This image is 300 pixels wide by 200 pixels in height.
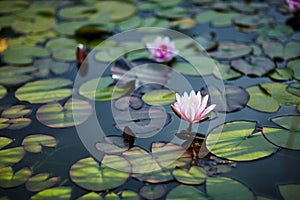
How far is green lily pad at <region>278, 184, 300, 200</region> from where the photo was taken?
145cm

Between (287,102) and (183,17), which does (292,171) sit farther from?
(183,17)

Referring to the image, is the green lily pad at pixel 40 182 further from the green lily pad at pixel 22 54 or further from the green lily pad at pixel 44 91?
the green lily pad at pixel 22 54

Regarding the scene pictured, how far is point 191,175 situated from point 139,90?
0.61 metres

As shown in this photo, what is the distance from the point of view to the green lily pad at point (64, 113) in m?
1.82

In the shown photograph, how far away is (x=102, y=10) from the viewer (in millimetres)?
2750

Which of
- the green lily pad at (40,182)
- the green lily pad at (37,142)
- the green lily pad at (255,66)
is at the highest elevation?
the green lily pad at (255,66)

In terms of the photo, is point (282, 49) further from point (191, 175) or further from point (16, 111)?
point (16, 111)

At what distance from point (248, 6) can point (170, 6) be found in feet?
1.79

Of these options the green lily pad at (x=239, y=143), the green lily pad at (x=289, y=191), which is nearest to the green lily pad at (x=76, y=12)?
the green lily pad at (x=239, y=143)

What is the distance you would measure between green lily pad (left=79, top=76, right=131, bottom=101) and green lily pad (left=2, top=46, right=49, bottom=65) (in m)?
0.45

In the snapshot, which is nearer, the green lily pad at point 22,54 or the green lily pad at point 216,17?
the green lily pad at point 22,54

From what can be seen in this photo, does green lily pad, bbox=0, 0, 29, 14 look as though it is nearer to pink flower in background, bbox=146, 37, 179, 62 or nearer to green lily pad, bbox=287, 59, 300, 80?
pink flower in background, bbox=146, 37, 179, 62

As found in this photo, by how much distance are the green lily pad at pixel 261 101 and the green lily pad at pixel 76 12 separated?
130cm

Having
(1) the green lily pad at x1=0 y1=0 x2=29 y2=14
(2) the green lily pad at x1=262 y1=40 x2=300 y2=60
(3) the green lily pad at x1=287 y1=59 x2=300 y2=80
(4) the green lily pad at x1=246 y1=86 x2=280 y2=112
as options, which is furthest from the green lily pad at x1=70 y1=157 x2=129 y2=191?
(1) the green lily pad at x1=0 y1=0 x2=29 y2=14
